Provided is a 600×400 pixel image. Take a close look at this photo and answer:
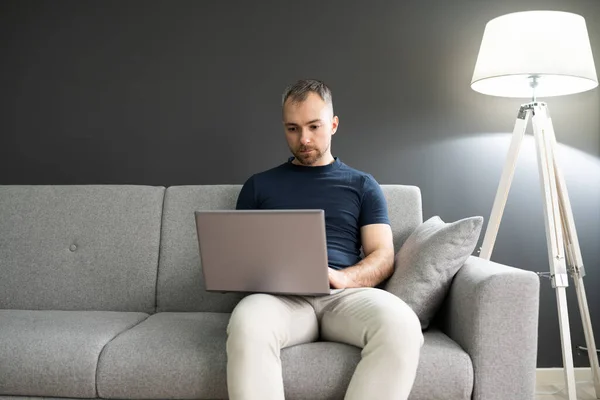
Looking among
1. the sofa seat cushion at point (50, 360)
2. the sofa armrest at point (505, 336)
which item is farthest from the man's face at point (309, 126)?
the sofa seat cushion at point (50, 360)

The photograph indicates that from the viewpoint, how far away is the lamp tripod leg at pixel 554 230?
96.1 inches

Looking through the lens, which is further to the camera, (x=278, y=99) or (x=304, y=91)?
(x=278, y=99)

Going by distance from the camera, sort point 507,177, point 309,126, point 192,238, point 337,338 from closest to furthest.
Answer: point 337,338 → point 309,126 → point 192,238 → point 507,177

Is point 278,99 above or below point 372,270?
above

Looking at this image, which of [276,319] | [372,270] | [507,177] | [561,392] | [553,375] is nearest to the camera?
[276,319]

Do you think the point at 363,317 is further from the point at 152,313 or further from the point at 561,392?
the point at 561,392

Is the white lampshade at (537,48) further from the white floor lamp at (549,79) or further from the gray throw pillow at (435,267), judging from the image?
the gray throw pillow at (435,267)

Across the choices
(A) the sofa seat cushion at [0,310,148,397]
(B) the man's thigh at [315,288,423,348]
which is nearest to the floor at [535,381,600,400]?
(B) the man's thigh at [315,288,423,348]

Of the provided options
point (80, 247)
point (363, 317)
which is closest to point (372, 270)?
point (363, 317)

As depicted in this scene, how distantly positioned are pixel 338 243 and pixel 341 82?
106 centimetres

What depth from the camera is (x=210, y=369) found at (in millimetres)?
1931

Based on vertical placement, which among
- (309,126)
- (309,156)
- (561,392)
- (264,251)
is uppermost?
(309,126)

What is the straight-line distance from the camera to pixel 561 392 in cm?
292

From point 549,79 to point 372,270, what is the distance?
A: 1.23m
